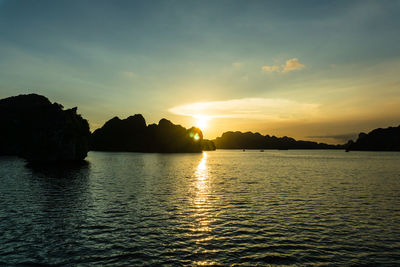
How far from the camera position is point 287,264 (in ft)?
49.8

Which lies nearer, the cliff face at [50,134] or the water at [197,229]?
the water at [197,229]

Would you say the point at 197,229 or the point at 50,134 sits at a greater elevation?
the point at 50,134

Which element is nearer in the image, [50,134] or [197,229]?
[197,229]

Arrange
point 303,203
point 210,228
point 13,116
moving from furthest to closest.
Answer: point 13,116, point 303,203, point 210,228

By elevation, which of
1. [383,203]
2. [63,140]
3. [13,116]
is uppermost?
[13,116]

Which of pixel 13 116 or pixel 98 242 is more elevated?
pixel 13 116

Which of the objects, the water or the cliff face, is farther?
the cliff face

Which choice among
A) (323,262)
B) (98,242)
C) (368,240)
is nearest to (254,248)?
(323,262)

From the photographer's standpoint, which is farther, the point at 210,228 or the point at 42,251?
the point at 210,228

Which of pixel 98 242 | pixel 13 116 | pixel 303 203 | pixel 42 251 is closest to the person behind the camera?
pixel 42 251

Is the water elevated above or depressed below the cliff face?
below

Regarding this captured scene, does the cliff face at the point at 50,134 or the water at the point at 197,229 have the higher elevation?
the cliff face at the point at 50,134

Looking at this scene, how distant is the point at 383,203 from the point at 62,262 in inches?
1500

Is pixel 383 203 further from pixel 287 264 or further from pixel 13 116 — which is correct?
pixel 13 116
